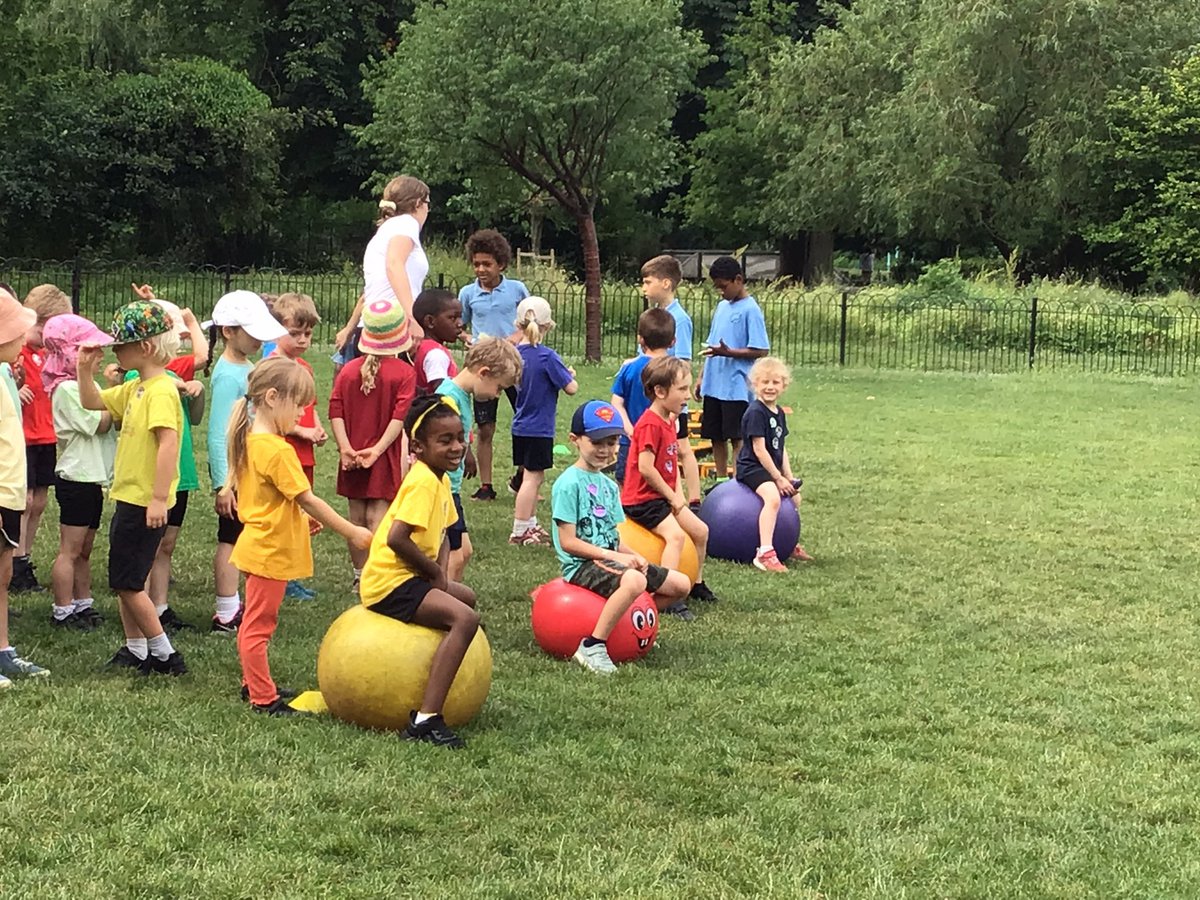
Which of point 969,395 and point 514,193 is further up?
point 514,193

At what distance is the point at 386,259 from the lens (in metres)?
7.05

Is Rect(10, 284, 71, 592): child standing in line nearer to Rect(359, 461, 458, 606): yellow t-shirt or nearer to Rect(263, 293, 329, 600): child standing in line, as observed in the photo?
Rect(263, 293, 329, 600): child standing in line

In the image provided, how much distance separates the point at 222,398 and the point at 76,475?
84 centimetres

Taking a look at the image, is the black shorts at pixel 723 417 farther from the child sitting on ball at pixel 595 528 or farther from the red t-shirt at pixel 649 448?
the child sitting on ball at pixel 595 528

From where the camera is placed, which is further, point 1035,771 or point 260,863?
point 1035,771

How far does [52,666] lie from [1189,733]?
5.01 meters

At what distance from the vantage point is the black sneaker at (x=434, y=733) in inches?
202

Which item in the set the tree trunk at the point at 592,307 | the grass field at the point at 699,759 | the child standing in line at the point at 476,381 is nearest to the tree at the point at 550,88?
the tree trunk at the point at 592,307

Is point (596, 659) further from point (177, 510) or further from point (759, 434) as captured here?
point (759, 434)

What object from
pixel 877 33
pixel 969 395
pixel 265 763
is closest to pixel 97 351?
pixel 265 763

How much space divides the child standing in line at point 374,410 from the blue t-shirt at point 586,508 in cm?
100

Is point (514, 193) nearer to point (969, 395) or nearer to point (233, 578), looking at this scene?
point (969, 395)

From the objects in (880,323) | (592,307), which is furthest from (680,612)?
(880,323)

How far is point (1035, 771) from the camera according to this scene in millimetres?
5102
